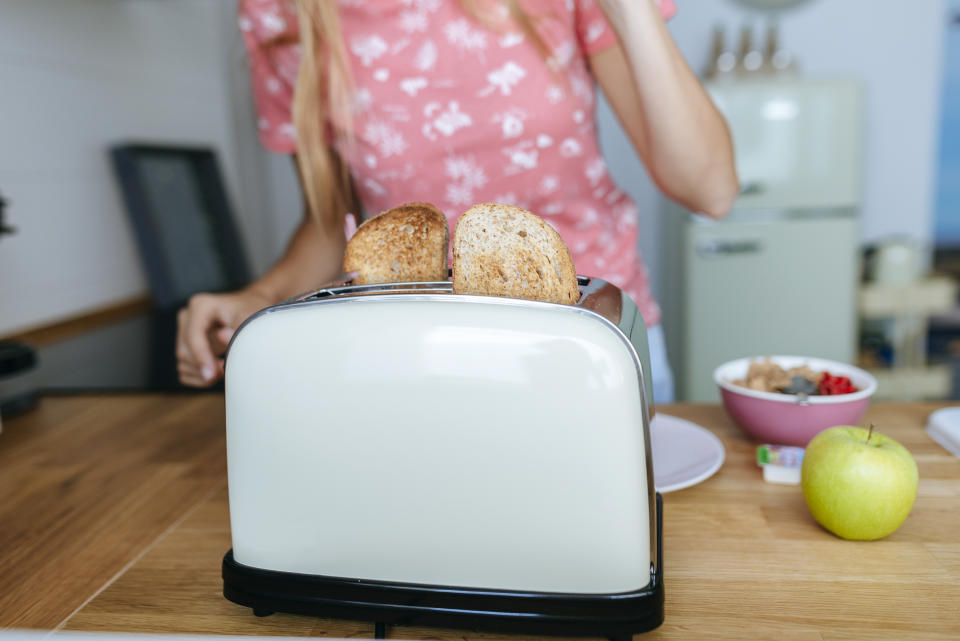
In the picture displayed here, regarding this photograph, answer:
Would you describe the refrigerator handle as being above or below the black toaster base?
below

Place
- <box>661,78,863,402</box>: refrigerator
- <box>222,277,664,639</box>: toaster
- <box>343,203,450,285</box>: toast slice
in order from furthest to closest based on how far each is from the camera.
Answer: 1. <box>661,78,863,402</box>: refrigerator
2. <box>343,203,450,285</box>: toast slice
3. <box>222,277,664,639</box>: toaster

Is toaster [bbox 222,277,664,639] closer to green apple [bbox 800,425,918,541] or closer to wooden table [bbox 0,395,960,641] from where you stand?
wooden table [bbox 0,395,960,641]

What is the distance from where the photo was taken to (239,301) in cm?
87

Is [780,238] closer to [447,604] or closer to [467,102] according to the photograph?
[467,102]

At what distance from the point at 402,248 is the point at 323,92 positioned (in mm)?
572

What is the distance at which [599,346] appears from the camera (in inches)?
17.8

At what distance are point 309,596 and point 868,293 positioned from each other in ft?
8.61

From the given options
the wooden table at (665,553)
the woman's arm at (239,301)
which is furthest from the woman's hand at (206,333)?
the wooden table at (665,553)

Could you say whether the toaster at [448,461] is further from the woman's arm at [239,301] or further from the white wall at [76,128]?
the white wall at [76,128]

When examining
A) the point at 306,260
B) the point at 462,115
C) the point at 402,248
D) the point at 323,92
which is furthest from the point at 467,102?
the point at 402,248

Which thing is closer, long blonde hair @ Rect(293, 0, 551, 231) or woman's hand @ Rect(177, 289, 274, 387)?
woman's hand @ Rect(177, 289, 274, 387)

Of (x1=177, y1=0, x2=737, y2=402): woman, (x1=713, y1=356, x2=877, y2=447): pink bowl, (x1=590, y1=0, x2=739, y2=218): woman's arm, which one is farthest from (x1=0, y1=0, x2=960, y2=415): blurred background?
(x1=713, y1=356, x2=877, y2=447): pink bowl

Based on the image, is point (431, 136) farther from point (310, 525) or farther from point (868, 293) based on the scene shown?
point (868, 293)

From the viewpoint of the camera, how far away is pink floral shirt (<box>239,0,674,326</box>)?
0.94m
